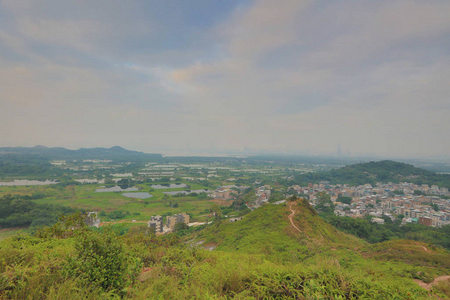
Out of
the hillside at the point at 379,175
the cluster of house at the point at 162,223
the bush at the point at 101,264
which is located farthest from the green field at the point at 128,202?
the hillside at the point at 379,175

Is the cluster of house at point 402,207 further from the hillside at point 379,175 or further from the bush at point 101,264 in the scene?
the bush at point 101,264

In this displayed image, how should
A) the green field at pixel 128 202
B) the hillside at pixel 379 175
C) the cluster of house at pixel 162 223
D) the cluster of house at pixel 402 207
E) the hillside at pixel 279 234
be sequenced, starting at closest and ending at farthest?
the hillside at pixel 279 234
the cluster of house at pixel 162 223
the cluster of house at pixel 402 207
the green field at pixel 128 202
the hillside at pixel 379 175

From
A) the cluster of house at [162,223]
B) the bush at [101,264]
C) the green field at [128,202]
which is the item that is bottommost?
the green field at [128,202]

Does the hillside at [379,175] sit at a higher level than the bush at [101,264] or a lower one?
lower

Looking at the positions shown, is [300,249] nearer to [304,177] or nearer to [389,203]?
[389,203]

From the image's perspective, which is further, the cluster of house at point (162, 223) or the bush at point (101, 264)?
the cluster of house at point (162, 223)

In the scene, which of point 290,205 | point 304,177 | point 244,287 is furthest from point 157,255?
point 304,177

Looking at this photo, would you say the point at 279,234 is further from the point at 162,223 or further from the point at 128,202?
the point at 128,202

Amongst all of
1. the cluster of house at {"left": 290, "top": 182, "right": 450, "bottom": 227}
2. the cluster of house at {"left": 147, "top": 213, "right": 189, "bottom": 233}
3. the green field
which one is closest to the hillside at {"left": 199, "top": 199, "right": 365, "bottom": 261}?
the cluster of house at {"left": 147, "top": 213, "right": 189, "bottom": 233}

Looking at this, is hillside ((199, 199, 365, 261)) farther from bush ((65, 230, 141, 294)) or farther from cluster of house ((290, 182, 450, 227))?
cluster of house ((290, 182, 450, 227))
